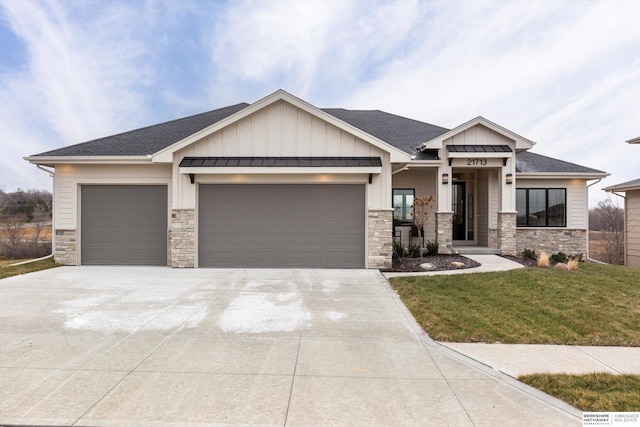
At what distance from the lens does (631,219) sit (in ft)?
47.3

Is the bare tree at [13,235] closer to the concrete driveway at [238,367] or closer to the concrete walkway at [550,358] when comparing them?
the concrete driveway at [238,367]

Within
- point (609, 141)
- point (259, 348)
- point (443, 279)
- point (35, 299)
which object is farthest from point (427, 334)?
point (609, 141)

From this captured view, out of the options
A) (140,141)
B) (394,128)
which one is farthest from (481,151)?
(140,141)

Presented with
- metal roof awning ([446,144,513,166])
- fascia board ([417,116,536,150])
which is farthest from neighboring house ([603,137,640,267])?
metal roof awning ([446,144,513,166])

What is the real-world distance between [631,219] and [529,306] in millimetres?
12794

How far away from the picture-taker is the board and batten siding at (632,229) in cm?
1397

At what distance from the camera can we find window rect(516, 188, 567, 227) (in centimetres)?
1354

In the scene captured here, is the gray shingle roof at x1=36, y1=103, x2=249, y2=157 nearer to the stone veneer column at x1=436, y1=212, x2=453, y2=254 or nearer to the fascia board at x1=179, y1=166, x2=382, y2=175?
the fascia board at x1=179, y1=166, x2=382, y2=175

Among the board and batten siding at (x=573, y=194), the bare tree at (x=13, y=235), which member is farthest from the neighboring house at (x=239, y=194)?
the bare tree at (x=13, y=235)

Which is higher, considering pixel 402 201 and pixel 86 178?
pixel 86 178

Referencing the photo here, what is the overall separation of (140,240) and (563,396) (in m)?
10.7

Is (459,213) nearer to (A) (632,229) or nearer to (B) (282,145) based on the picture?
(A) (632,229)

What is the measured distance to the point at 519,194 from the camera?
1355 cm

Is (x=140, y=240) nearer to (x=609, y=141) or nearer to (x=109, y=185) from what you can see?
(x=109, y=185)
